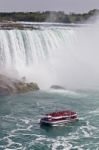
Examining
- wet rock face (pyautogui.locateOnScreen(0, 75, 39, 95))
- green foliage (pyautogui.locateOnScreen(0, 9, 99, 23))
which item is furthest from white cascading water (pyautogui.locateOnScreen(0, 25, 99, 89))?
green foliage (pyautogui.locateOnScreen(0, 9, 99, 23))

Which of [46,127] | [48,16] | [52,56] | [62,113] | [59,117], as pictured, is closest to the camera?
[46,127]

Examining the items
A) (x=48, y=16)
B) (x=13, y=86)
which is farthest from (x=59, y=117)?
(x=48, y=16)

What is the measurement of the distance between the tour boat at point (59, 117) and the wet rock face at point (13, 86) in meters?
8.98

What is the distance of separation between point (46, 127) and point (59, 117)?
158 centimetres

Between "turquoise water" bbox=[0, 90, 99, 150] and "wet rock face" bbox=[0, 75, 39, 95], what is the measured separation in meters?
1.07

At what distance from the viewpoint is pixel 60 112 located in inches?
1465

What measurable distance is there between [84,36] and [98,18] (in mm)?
18353

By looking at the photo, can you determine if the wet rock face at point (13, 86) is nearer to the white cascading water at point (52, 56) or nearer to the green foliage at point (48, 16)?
the white cascading water at point (52, 56)

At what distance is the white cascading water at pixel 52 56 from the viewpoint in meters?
51.0

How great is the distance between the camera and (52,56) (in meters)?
55.6

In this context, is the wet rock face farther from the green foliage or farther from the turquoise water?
the green foliage

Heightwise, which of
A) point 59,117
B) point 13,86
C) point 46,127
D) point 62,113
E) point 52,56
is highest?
point 52,56

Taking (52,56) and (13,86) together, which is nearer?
(13,86)

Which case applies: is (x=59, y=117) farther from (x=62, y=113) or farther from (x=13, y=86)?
(x=13, y=86)
